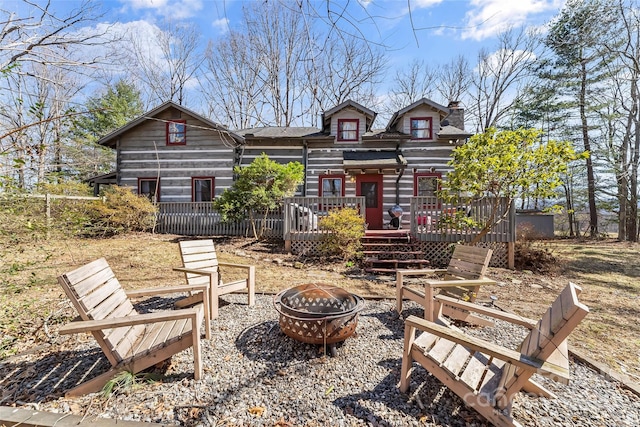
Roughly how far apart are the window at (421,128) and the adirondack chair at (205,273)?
1046cm

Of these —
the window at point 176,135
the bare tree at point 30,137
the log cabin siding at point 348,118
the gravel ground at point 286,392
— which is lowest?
the gravel ground at point 286,392

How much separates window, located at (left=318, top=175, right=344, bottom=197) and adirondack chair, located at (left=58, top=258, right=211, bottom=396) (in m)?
9.72

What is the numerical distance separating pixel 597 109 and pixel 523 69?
5.90m

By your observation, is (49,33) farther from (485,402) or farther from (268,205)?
(268,205)

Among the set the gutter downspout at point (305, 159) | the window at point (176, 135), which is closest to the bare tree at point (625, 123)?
the gutter downspout at point (305, 159)

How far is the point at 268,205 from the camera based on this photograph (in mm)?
9484

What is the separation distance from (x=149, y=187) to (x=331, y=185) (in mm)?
8264

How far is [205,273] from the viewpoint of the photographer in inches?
142

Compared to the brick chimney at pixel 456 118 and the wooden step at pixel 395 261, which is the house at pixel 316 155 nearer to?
the brick chimney at pixel 456 118

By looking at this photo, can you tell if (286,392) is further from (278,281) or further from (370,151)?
(370,151)

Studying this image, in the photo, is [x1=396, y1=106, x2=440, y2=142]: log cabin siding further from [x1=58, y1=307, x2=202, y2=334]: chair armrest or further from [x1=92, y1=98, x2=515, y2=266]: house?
[x1=58, y1=307, x2=202, y2=334]: chair armrest

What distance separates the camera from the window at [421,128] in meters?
12.0

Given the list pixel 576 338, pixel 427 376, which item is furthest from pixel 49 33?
pixel 576 338

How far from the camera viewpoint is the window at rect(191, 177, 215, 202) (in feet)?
39.9
